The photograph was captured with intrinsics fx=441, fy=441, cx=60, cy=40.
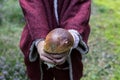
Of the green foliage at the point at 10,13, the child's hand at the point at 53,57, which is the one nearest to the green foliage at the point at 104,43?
the green foliage at the point at 10,13

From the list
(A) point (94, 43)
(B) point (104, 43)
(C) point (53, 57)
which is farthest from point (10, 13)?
(C) point (53, 57)

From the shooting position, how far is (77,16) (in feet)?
8.62

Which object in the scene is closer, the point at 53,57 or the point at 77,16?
the point at 53,57

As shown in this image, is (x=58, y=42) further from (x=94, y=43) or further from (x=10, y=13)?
(x=10, y=13)

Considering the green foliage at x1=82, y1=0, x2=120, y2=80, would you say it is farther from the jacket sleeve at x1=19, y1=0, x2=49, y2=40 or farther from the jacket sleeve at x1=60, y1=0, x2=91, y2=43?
the jacket sleeve at x1=19, y1=0, x2=49, y2=40

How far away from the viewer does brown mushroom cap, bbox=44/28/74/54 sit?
7.71 ft

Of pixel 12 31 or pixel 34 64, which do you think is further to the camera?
pixel 12 31

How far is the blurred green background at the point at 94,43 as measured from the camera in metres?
4.74

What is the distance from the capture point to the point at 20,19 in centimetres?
668

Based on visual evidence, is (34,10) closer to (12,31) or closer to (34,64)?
(34,64)

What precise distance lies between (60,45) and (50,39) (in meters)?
0.06

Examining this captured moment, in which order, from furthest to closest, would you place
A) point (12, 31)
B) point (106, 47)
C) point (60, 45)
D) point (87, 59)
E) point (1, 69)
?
point (12, 31)
point (106, 47)
point (87, 59)
point (1, 69)
point (60, 45)

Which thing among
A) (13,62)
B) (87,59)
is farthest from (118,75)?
(13,62)

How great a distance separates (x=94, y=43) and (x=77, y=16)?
3335 mm
